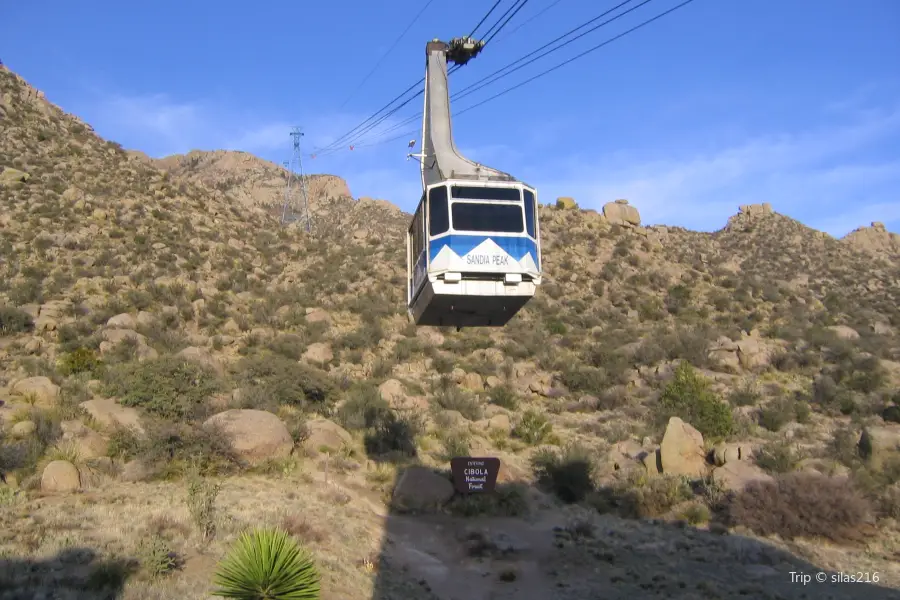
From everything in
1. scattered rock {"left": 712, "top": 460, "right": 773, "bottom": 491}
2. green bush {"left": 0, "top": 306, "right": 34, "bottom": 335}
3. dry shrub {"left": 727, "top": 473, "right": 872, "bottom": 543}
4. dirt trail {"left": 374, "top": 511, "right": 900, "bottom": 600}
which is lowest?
dirt trail {"left": 374, "top": 511, "right": 900, "bottom": 600}

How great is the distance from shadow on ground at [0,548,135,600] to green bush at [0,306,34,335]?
64.0 feet

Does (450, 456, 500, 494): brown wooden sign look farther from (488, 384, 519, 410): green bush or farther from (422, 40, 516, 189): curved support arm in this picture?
(488, 384, 519, 410): green bush

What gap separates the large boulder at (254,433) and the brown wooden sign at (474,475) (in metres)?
5.01

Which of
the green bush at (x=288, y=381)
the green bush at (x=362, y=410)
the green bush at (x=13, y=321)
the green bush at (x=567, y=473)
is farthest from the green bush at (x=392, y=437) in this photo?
the green bush at (x=13, y=321)

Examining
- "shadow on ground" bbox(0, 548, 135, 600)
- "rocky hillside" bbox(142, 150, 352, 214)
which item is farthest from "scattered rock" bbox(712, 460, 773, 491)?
"rocky hillside" bbox(142, 150, 352, 214)

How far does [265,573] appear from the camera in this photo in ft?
35.9

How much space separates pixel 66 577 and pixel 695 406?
2065 centimetres

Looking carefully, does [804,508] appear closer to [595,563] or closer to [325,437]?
[595,563]

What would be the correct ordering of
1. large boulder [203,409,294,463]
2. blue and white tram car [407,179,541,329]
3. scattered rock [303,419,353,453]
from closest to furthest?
blue and white tram car [407,179,541,329], large boulder [203,409,294,463], scattered rock [303,419,353,453]

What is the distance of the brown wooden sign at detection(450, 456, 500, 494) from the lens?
1956 cm

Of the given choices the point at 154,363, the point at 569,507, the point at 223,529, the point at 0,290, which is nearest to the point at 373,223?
the point at 0,290

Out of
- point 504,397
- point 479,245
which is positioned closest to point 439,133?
point 479,245

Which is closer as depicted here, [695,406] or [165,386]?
[165,386]

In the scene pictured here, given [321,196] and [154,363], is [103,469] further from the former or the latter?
[321,196]
